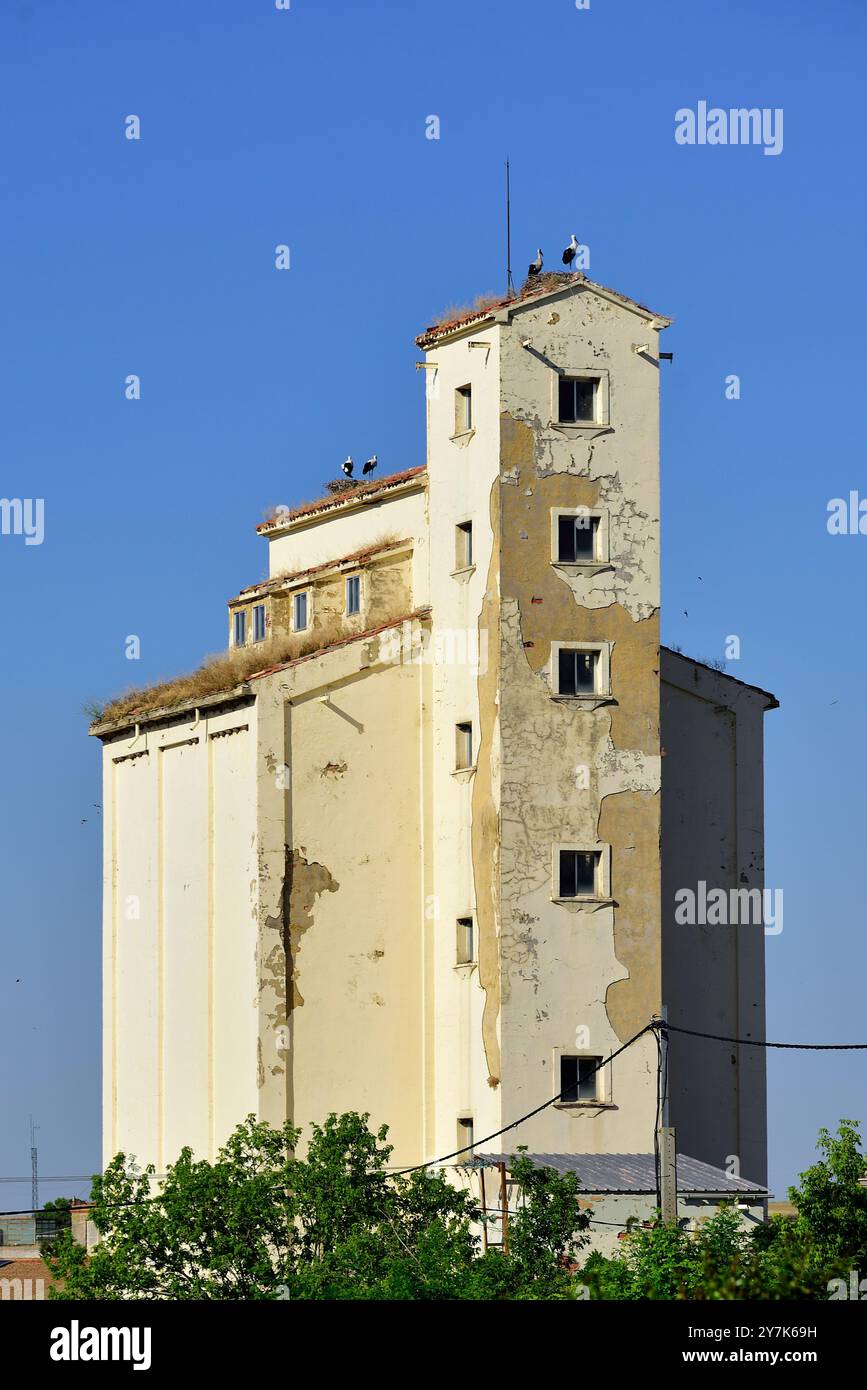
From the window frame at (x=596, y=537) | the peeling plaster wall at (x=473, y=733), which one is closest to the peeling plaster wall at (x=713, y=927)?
the window frame at (x=596, y=537)

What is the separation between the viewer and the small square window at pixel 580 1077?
4747 centimetres

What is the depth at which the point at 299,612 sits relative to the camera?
5700 centimetres

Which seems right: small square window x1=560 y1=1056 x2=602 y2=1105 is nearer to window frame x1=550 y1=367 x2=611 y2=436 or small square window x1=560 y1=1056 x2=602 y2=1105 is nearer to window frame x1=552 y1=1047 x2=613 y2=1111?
window frame x1=552 y1=1047 x2=613 y2=1111

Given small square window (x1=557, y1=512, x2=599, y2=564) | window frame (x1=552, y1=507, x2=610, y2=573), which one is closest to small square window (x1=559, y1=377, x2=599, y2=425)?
window frame (x1=552, y1=507, x2=610, y2=573)

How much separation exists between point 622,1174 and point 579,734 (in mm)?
8627

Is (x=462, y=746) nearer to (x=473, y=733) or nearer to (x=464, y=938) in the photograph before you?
(x=473, y=733)

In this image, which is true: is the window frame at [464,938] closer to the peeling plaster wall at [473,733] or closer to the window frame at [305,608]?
the peeling plaster wall at [473,733]

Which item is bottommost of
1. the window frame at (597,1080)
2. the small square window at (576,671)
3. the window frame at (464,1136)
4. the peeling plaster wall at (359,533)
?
the window frame at (464,1136)

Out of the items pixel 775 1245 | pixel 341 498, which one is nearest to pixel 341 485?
pixel 341 498

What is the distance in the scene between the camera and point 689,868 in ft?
176

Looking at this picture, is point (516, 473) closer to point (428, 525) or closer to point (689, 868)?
point (428, 525)

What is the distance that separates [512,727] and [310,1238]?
10995mm

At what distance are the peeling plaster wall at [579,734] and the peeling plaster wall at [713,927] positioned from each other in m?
3.93
